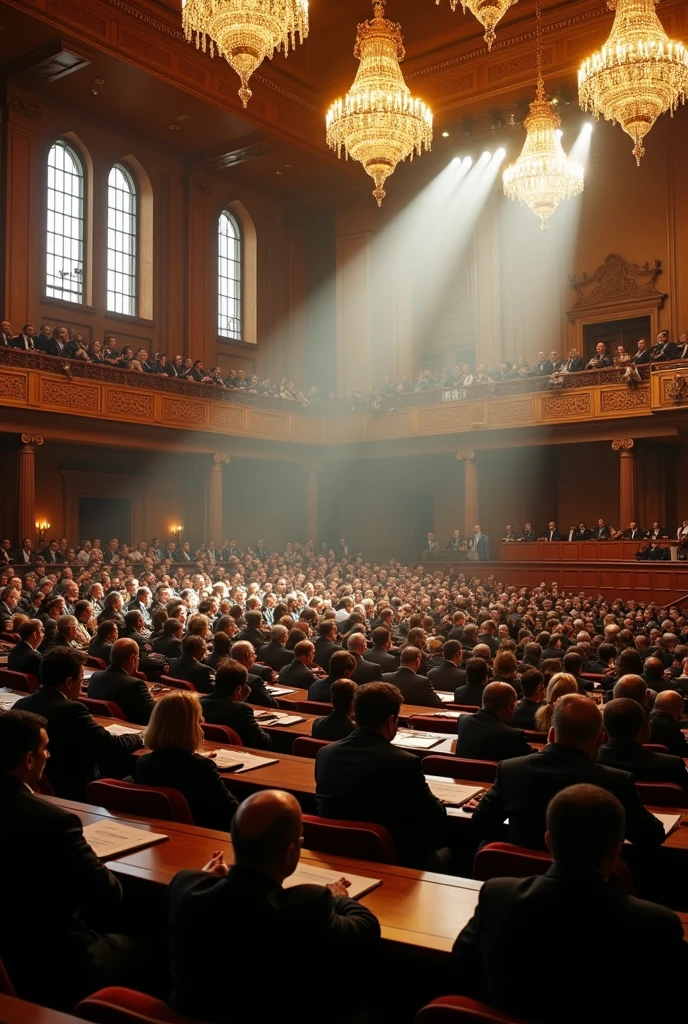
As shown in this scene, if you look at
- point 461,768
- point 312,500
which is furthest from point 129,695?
point 312,500

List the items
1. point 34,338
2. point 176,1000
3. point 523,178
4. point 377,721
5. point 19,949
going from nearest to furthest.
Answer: point 176,1000
point 19,949
point 377,721
point 523,178
point 34,338

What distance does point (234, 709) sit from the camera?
5.08 metres

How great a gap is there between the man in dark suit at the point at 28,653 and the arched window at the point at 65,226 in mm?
14364

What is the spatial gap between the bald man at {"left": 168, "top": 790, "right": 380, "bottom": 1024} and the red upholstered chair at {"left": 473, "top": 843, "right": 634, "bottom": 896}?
29.3 inches

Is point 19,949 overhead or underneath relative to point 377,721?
underneath

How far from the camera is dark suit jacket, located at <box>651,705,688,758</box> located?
4.91m

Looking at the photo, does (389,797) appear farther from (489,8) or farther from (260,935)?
(489,8)

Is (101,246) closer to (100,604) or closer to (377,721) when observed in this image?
(100,604)

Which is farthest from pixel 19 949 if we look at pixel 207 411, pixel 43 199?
pixel 43 199

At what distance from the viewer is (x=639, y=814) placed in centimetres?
304

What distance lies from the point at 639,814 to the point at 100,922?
1.89 m

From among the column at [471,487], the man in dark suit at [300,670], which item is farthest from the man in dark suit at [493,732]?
the column at [471,487]

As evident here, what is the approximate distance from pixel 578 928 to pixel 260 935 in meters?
0.70

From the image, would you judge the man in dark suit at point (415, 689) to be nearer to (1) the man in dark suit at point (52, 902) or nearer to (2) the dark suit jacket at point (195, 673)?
(2) the dark suit jacket at point (195, 673)
